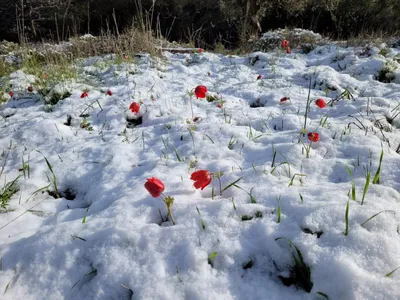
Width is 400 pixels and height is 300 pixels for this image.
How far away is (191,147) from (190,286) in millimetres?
1231

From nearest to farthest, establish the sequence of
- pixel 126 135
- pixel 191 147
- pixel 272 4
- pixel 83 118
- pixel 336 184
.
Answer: pixel 336 184 < pixel 191 147 < pixel 126 135 < pixel 83 118 < pixel 272 4

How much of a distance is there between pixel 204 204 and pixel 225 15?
Result: 48.9 feet

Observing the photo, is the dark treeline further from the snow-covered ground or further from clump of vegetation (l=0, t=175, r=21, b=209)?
clump of vegetation (l=0, t=175, r=21, b=209)

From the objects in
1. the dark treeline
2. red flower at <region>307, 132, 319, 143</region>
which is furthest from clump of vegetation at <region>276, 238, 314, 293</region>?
the dark treeline

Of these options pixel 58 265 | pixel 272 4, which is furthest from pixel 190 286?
pixel 272 4

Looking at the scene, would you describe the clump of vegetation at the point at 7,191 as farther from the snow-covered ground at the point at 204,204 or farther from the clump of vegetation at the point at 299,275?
the clump of vegetation at the point at 299,275

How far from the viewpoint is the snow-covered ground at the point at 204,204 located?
3.49ft

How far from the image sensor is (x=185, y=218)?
1337 mm

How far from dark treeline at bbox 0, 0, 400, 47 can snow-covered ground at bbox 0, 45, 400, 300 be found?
890cm

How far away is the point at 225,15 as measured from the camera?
14.5m

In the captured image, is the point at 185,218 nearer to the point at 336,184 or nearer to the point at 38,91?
the point at 336,184

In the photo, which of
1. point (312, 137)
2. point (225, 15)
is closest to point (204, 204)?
point (312, 137)

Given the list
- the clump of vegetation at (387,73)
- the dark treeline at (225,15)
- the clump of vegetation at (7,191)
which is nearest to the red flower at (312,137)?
the clump of vegetation at (7,191)

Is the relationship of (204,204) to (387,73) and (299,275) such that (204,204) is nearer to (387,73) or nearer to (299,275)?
(299,275)
